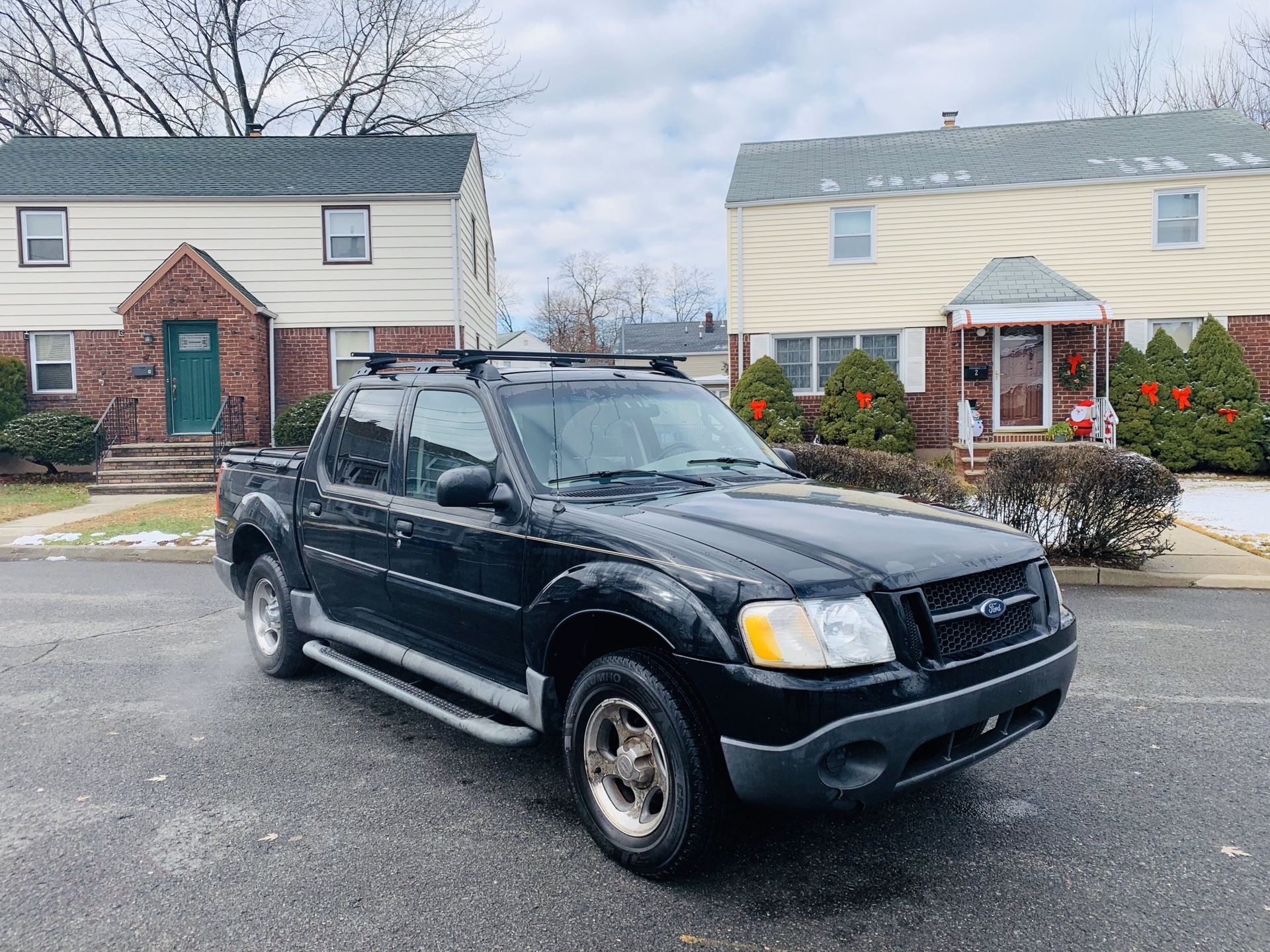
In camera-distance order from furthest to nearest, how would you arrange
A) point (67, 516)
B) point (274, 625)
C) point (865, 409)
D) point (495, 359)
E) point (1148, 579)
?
point (865, 409), point (67, 516), point (1148, 579), point (274, 625), point (495, 359)

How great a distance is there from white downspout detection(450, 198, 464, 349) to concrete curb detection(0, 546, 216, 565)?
9.88 m

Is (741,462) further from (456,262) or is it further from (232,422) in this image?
(232,422)

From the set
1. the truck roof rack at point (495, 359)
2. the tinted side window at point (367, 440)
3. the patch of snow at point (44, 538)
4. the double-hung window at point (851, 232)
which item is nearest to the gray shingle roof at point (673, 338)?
the double-hung window at point (851, 232)

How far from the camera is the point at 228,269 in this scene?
1948 cm

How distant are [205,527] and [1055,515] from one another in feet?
32.2

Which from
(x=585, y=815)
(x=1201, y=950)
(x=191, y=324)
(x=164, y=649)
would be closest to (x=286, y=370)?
(x=191, y=324)

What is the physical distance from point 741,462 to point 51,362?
1978 cm

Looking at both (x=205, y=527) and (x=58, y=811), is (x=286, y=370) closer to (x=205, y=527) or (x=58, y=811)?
(x=205, y=527)

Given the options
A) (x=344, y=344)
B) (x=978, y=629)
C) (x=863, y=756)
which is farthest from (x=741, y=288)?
(x=863, y=756)

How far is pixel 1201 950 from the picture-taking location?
2711 mm

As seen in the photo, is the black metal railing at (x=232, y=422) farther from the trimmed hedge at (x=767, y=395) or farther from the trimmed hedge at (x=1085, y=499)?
the trimmed hedge at (x=1085, y=499)

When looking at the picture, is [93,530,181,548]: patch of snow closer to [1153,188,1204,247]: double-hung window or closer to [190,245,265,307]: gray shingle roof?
[190,245,265,307]: gray shingle roof

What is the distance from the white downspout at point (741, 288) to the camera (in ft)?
66.4

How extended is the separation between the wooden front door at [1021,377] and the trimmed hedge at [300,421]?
529 inches
